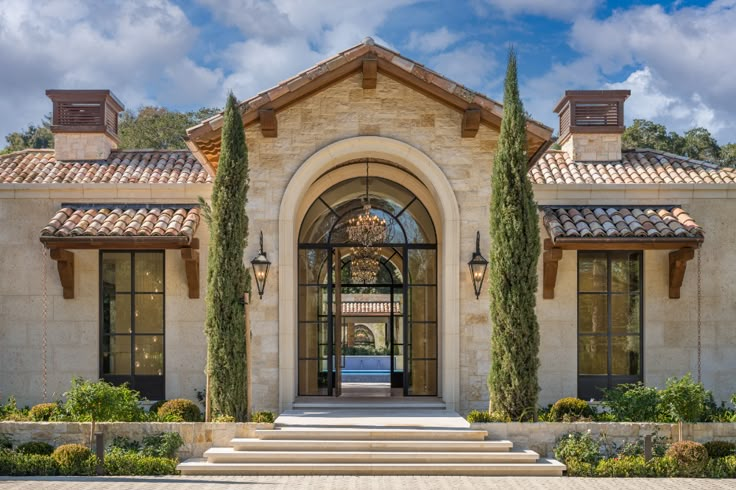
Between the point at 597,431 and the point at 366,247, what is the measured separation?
5.74 meters

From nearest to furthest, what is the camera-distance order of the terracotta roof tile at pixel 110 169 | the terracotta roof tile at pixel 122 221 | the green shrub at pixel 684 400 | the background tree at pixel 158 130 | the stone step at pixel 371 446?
the stone step at pixel 371 446, the green shrub at pixel 684 400, the terracotta roof tile at pixel 122 221, the terracotta roof tile at pixel 110 169, the background tree at pixel 158 130

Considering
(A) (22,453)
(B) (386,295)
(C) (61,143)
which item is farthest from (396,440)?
(B) (386,295)

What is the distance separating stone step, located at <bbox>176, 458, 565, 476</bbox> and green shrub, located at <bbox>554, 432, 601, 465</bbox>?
41 centimetres

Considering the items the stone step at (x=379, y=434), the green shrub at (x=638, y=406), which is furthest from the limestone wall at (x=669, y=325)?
the stone step at (x=379, y=434)

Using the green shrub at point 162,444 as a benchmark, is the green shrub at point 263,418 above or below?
above

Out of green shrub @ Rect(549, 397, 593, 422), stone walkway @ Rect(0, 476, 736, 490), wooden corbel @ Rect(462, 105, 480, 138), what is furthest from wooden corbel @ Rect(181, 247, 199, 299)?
green shrub @ Rect(549, 397, 593, 422)

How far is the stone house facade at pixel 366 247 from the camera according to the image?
13.9 m

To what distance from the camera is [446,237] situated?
14.1 m

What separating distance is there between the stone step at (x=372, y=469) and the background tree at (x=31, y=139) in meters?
39.4

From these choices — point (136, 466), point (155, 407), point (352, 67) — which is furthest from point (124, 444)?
point (352, 67)

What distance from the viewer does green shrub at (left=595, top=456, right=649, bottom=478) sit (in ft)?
36.1

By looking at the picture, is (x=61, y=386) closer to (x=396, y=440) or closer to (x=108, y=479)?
(x=108, y=479)

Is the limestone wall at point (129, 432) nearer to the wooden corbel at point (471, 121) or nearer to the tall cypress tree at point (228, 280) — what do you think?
the tall cypress tree at point (228, 280)

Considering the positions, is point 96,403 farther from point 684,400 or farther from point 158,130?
A: point 158,130
